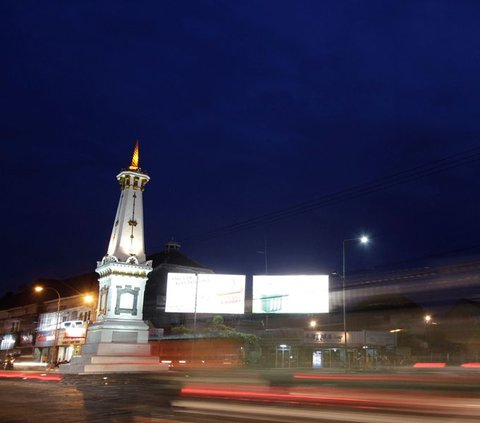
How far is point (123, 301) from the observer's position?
34.4 meters

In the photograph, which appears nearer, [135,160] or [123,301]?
[123,301]

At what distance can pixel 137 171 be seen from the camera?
122 feet

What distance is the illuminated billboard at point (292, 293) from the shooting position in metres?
47.0

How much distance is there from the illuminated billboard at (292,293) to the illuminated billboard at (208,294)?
72.2 inches

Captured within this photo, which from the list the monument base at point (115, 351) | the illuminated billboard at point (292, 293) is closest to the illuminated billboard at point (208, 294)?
the illuminated billboard at point (292, 293)

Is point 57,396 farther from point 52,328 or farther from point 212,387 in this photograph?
point 52,328

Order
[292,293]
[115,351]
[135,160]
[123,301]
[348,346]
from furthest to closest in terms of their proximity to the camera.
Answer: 1. [292,293]
2. [348,346]
3. [135,160]
4. [123,301]
5. [115,351]

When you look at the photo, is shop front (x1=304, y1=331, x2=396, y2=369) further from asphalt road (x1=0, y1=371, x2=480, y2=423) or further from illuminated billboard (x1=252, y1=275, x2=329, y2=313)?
asphalt road (x1=0, y1=371, x2=480, y2=423)

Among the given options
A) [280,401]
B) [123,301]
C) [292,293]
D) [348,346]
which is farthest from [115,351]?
[280,401]

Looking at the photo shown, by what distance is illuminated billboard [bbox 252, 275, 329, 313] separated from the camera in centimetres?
4697

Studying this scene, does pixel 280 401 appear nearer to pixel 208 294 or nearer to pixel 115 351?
pixel 115 351

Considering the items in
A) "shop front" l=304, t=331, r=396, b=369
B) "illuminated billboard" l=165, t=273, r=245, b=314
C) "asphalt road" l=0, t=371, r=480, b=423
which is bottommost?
"asphalt road" l=0, t=371, r=480, b=423

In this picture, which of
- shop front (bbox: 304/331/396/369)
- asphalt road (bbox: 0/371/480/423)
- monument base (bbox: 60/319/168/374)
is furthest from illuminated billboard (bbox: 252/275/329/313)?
asphalt road (bbox: 0/371/480/423)

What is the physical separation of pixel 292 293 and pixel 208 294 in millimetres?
7964
